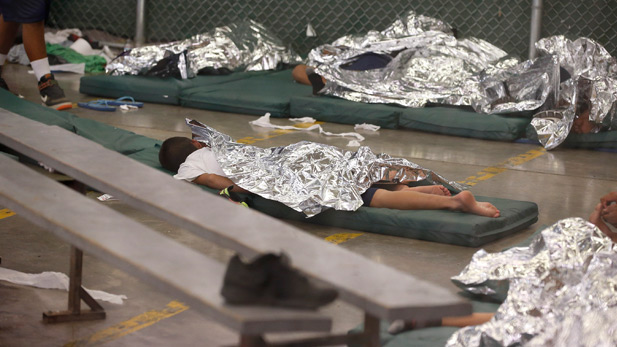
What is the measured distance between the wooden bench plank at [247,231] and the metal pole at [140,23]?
6822mm

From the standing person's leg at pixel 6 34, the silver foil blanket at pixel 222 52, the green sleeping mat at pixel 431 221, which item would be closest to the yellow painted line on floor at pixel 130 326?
the green sleeping mat at pixel 431 221

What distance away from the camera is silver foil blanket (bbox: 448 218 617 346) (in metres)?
1.96

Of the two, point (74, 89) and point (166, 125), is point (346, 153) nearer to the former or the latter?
point (166, 125)

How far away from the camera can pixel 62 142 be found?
2.75 m

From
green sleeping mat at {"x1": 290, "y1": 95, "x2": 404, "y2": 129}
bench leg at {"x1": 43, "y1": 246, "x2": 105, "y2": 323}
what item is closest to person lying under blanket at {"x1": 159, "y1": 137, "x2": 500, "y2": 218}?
bench leg at {"x1": 43, "y1": 246, "x2": 105, "y2": 323}

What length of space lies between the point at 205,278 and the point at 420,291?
417 millimetres

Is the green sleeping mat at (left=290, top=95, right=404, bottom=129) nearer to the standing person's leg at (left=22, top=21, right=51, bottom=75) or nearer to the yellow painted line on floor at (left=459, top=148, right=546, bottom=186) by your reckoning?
the yellow painted line on floor at (left=459, top=148, right=546, bottom=186)

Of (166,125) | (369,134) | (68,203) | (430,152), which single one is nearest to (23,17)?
(166,125)

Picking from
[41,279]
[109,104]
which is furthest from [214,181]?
[109,104]

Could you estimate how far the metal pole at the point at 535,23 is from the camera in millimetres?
7941

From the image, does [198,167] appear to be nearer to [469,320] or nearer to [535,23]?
[469,320]

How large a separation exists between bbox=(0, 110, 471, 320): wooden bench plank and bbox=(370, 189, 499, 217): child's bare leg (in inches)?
63.0

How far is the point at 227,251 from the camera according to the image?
356 cm

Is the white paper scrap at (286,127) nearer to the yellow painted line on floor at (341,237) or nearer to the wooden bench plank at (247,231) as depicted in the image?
the yellow painted line on floor at (341,237)
